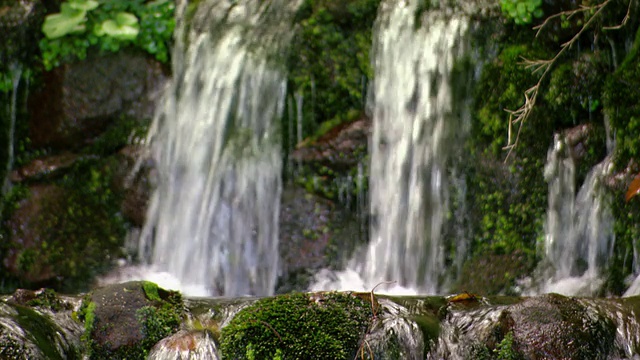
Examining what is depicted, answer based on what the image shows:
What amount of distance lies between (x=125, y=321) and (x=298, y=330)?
759 millimetres

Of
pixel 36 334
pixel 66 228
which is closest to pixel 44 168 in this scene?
pixel 66 228

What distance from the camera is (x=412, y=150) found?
5629 mm

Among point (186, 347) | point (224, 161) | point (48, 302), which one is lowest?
point (186, 347)

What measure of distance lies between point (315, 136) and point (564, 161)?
1.78 meters

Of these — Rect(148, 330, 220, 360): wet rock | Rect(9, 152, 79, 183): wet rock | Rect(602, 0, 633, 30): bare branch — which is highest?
Rect(602, 0, 633, 30): bare branch

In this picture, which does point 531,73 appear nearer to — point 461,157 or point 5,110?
point 461,157

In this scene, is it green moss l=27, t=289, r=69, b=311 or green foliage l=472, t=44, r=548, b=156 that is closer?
green moss l=27, t=289, r=69, b=311

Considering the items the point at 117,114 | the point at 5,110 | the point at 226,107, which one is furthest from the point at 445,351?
the point at 5,110

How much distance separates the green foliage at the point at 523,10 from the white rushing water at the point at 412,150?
314 millimetres

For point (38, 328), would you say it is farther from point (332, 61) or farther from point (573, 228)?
point (332, 61)

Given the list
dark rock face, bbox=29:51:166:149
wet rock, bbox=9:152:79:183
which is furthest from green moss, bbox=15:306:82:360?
dark rock face, bbox=29:51:166:149

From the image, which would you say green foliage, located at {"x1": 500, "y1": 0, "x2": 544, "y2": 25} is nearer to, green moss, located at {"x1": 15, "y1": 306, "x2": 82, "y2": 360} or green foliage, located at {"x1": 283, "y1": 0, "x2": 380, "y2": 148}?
green foliage, located at {"x1": 283, "y1": 0, "x2": 380, "y2": 148}

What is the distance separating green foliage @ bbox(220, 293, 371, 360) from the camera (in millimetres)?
3479

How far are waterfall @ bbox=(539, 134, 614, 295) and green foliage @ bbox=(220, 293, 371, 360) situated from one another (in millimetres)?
1830
